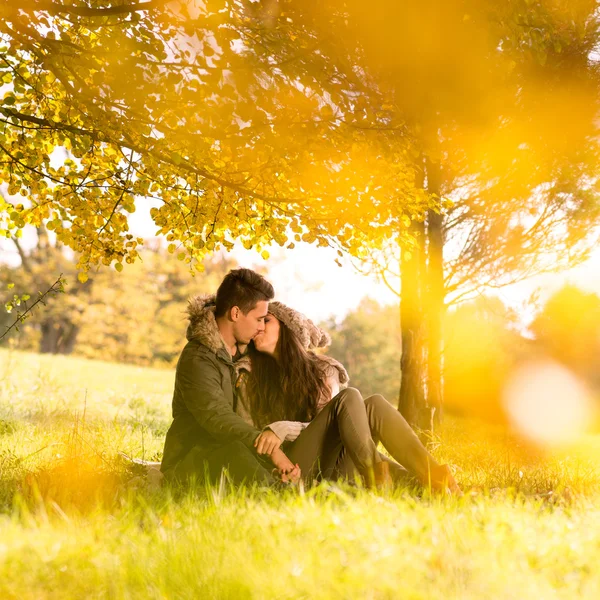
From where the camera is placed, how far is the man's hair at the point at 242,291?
4.67m

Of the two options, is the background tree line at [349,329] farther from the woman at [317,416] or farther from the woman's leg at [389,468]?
the woman's leg at [389,468]

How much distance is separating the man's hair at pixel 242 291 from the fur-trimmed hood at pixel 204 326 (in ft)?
0.31

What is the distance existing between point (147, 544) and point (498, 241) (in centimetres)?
646

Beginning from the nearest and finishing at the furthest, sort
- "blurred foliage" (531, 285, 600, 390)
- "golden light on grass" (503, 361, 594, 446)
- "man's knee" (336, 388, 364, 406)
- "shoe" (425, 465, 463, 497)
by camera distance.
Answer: "shoe" (425, 465, 463, 497), "man's knee" (336, 388, 364, 406), "golden light on grass" (503, 361, 594, 446), "blurred foliage" (531, 285, 600, 390)

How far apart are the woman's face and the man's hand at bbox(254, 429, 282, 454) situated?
34.0 inches

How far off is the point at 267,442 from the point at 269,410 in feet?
2.60

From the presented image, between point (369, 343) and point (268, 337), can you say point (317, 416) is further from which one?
point (369, 343)

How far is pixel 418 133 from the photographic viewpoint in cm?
567

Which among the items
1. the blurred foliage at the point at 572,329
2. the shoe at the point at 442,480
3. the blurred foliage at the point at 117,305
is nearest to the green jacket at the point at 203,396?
the shoe at the point at 442,480

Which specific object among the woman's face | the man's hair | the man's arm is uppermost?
the man's hair

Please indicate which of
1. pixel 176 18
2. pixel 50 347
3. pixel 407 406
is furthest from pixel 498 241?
pixel 50 347

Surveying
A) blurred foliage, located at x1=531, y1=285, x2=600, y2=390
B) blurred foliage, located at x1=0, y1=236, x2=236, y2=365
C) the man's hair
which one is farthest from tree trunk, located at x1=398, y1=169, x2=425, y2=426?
blurred foliage, located at x1=0, y1=236, x2=236, y2=365

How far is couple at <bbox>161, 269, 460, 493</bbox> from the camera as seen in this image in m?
4.27

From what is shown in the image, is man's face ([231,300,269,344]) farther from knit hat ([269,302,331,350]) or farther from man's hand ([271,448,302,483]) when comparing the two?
man's hand ([271,448,302,483])
